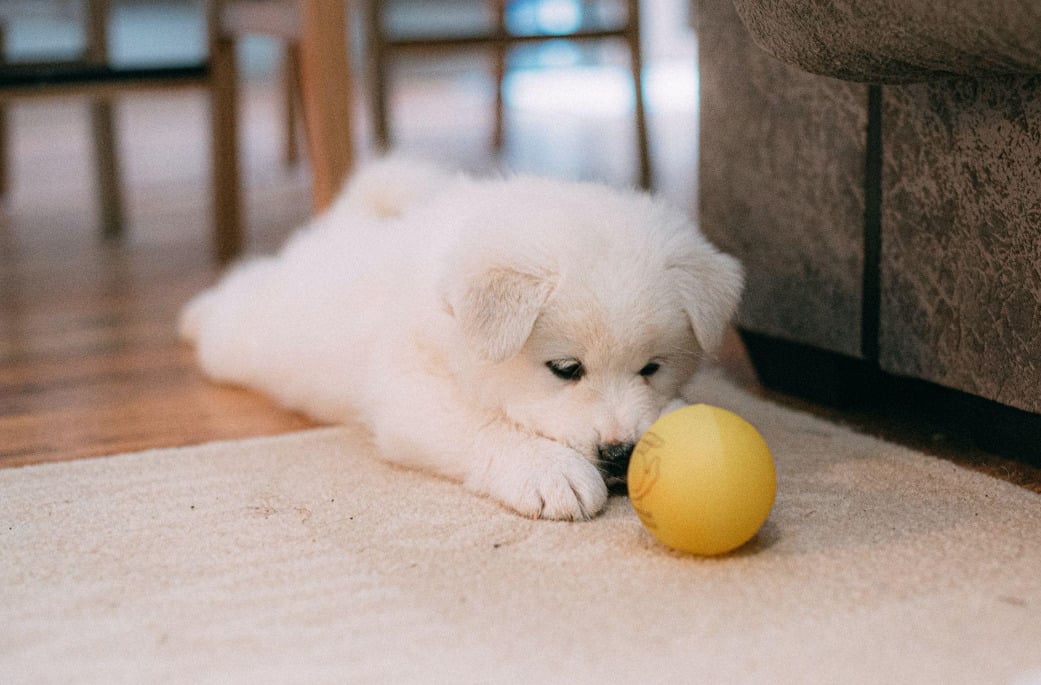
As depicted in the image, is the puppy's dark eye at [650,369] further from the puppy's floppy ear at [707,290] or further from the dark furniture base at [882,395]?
the dark furniture base at [882,395]

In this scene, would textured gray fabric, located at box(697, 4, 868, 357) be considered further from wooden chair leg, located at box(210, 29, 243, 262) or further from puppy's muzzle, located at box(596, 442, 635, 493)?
wooden chair leg, located at box(210, 29, 243, 262)

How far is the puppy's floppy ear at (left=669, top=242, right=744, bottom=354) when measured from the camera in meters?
1.55

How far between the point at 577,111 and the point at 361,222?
574cm

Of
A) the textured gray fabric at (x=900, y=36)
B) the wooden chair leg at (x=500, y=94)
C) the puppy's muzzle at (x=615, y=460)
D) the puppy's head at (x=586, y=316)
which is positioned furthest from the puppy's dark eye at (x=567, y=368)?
the wooden chair leg at (x=500, y=94)

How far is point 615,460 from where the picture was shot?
149 cm

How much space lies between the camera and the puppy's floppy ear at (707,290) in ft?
5.10

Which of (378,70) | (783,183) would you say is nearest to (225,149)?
(378,70)

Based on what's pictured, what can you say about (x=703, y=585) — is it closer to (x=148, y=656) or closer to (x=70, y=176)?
(x=148, y=656)

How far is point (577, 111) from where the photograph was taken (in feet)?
25.5

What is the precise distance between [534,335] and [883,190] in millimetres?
671

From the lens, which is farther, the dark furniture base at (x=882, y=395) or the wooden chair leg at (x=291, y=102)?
the wooden chair leg at (x=291, y=102)

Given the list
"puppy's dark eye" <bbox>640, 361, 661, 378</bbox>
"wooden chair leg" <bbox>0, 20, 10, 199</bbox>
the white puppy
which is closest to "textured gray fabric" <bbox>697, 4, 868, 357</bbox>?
the white puppy

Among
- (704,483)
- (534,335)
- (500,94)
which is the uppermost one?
(500,94)

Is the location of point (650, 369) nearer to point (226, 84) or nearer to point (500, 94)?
point (226, 84)
